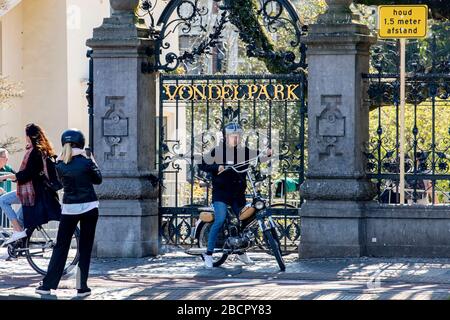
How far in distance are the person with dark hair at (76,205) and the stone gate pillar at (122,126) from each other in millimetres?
4002

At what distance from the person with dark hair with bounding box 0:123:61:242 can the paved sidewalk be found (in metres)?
0.75

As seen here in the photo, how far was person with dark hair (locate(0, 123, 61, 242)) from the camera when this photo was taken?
628 inches

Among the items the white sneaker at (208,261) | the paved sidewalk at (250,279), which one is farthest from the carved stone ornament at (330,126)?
the white sneaker at (208,261)

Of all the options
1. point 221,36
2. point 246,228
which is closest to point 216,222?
Answer: point 246,228

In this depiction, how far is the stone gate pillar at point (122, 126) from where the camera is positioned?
18.1 m

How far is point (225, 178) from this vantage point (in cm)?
Answer: 1703

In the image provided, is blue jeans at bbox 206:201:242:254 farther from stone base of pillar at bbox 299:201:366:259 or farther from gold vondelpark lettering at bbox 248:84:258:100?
gold vondelpark lettering at bbox 248:84:258:100

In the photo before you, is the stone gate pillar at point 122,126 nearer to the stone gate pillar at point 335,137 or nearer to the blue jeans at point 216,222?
the blue jeans at point 216,222

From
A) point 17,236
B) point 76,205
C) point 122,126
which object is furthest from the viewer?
point 122,126

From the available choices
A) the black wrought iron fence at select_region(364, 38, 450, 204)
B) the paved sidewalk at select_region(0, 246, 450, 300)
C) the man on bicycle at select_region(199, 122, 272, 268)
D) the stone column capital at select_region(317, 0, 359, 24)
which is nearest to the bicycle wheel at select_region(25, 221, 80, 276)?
the paved sidewalk at select_region(0, 246, 450, 300)

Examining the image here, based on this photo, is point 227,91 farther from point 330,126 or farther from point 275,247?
point 275,247

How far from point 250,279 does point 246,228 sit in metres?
1.21
